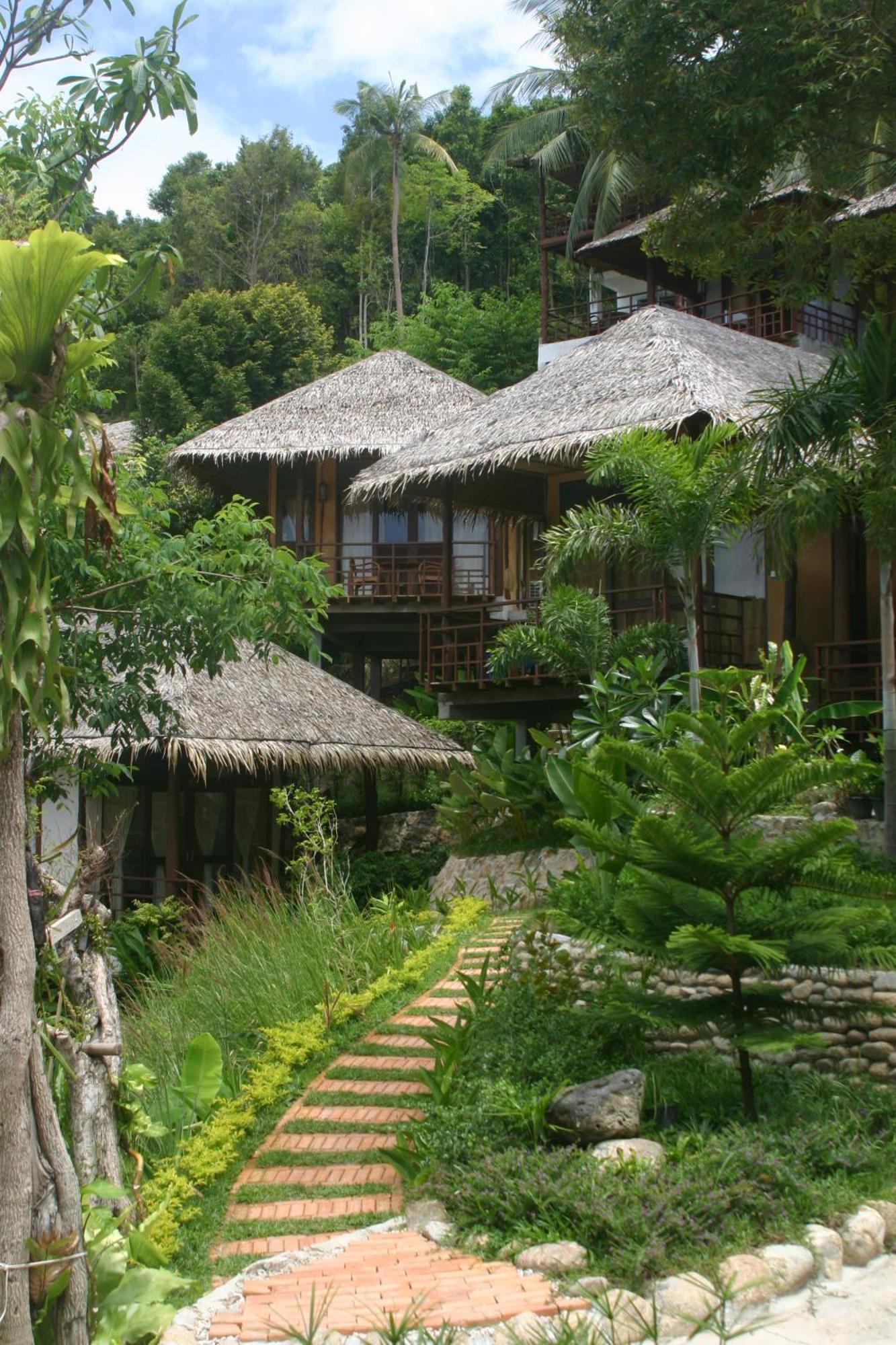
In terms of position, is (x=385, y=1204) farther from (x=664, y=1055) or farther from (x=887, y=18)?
(x=887, y=18)

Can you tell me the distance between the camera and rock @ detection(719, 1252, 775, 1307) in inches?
208

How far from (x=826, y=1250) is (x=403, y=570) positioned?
48.3 ft

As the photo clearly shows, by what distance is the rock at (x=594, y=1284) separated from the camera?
5.30 metres

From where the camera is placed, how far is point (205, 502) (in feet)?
76.4

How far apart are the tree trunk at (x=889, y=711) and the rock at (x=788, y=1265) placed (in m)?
4.23

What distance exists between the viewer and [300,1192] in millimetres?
6945

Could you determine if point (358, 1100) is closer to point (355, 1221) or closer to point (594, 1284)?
point (355, 1221)

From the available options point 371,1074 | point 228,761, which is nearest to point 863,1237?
point 371,1074

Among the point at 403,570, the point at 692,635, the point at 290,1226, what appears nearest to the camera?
the point at 290,1226

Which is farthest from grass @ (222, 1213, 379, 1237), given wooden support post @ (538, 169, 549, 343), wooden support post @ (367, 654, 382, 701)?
wooden support post @ (538, 169, 549, 343)

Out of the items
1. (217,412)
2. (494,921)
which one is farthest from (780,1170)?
(217,412)

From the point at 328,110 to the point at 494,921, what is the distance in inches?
1118

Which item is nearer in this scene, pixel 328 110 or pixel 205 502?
pixel 205 502

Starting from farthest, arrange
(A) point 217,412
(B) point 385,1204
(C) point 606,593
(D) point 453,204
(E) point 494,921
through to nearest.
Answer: (D) point 453,204 < (A) point 217,412 < (C) point 606,593 < (E) point 494,921 < (B) point 385,1204
